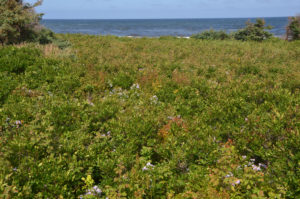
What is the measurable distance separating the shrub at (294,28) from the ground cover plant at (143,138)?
20.2m

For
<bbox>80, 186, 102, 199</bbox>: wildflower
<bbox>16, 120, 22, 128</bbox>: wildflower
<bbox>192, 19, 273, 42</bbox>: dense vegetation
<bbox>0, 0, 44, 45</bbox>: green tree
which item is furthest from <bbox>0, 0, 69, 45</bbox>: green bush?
<bbox>192, 19, 273, 42</bbox>: dense vegetation

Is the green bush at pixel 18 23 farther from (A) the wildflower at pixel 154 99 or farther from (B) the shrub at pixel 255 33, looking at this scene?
(B) the shrub at pixel 255 33

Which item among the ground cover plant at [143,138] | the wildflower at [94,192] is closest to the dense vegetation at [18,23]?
the ground cover plant at [143,138]

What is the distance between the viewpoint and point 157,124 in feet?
17.9

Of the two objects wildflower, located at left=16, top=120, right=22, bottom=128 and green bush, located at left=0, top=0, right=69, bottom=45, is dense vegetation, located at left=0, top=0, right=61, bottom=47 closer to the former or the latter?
green bush, located at left=0, top=0, right=69, bottom=45

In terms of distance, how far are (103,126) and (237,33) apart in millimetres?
25037

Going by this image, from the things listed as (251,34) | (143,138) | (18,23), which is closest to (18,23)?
(18,23)

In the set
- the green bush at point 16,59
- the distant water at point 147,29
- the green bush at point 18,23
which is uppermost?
the distant water at point 147,29

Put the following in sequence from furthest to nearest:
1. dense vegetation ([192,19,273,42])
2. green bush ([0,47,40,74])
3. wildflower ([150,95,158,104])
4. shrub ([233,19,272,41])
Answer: dense vegetation ([192,19,273,42]) → shrub ([233,19,272,41]) → green bush ([0,47,40,74]) → wildflower ([150,95,158,104])

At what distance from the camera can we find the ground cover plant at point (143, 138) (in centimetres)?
344

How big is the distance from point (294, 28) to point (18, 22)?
27.2 metres

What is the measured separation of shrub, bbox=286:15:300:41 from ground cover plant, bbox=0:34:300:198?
20.2 metres

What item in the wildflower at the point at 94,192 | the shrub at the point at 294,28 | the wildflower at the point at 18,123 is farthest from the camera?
the shrub at the point at 294,28

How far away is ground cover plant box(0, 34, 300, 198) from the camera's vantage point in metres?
3.44
